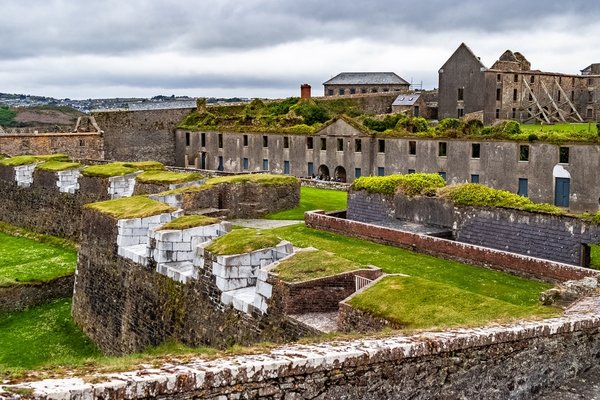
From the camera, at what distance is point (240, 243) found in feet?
46.5

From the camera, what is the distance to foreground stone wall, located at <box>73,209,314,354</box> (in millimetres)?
13102

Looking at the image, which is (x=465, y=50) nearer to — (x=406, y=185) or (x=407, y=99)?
(x=407, y=99)

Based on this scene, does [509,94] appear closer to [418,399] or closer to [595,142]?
[595,142]

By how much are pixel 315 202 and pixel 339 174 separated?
1382 centimetres

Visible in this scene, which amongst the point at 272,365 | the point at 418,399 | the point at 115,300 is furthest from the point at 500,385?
the point at 115,300

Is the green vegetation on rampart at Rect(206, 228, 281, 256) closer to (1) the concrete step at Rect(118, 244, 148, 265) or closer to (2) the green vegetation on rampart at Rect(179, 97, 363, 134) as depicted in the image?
(1) the concrete step at Rect(118, 244, 148, 265)

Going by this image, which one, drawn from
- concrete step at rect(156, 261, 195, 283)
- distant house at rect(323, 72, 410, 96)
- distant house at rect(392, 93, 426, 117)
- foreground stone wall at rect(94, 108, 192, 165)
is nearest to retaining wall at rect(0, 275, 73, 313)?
concrete step at rect(156, 261, 195, 283)

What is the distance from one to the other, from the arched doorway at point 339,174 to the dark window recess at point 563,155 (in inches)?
533

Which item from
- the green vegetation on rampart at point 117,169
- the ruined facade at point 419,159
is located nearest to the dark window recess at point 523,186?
the ruined facade at point 419,159

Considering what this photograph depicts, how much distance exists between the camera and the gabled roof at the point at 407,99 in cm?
5728

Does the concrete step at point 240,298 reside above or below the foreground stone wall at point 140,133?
below

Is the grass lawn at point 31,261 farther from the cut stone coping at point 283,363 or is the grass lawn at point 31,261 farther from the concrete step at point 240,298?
the cut stone coping at point 283,363

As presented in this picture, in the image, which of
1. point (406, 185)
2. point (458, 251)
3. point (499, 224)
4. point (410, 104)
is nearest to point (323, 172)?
point (410, 104)

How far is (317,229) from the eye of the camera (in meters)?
23.2
